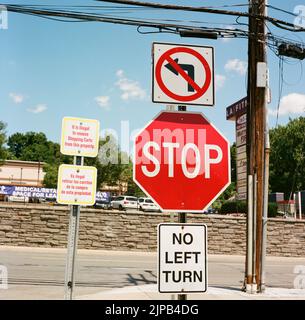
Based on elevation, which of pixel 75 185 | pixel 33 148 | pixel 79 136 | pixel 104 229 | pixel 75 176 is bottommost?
pixel 104 229

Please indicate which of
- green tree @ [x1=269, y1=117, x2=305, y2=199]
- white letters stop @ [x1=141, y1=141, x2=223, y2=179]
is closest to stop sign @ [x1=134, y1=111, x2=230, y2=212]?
white letters stop @ [x1=141, y1=141, x2=223, y2=179]

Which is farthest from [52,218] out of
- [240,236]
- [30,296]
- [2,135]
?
[2,135]

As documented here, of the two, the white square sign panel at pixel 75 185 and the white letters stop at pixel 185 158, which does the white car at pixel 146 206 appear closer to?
the white square sign panel at pixel 75 185

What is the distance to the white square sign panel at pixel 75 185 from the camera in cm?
479

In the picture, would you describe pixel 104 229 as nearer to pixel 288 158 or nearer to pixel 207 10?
pixel 207 10

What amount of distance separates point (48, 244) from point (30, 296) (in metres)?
10.3

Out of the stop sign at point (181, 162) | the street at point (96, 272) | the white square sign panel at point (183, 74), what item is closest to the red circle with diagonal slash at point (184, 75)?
the white square sign panel at point (183, 74)

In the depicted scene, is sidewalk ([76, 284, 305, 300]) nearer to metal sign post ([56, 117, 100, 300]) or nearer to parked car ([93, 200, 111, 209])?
metal sign post ([56, 117, 100, 300])

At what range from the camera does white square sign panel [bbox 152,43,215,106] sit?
11.3 feet

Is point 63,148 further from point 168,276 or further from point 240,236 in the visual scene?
point 240,236

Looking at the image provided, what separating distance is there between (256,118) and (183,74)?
6.24m

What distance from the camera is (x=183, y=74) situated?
350 cm

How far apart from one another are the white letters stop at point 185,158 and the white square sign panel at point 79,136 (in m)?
2.01

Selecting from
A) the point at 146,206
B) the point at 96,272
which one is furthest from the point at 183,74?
the point at 146,206
